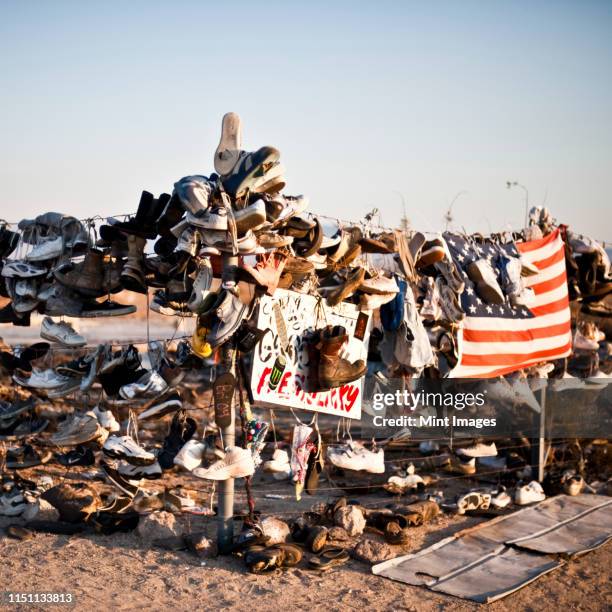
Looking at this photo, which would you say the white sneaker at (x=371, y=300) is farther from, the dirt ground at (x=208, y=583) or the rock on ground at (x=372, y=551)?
the dirt ground at (x=208, y=583)

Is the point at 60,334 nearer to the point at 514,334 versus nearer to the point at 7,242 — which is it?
the point at 7,242

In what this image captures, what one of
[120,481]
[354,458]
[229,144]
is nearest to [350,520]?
[354,458]

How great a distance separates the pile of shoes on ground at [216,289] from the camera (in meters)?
5.06

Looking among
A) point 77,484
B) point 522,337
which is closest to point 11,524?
point 77,484

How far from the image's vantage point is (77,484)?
7.20 meters

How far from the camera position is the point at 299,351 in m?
5.61

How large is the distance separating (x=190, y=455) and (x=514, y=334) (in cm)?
334

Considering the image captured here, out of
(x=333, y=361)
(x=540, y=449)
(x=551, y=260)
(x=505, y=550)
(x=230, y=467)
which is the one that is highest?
(x=551, y=260)

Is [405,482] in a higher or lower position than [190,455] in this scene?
lower

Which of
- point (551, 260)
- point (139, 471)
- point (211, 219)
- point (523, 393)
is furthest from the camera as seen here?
point (551, 260)

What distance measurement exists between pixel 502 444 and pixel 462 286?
116 inches

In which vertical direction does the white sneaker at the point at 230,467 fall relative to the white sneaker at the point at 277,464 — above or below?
above

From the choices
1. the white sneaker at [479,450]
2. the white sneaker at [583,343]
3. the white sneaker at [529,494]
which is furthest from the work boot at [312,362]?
the white sneaker at [583,343]

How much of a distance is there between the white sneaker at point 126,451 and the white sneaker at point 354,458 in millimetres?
1293
